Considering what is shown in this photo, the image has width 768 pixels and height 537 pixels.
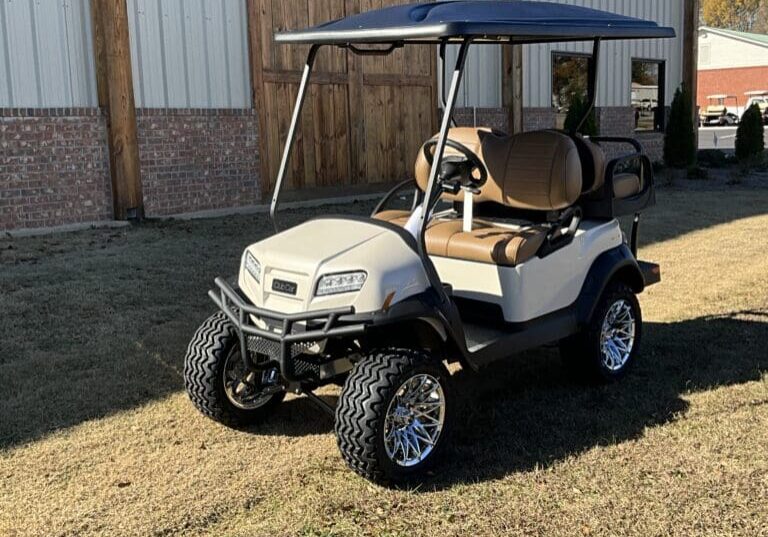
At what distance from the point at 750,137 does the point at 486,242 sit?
15.6 metres

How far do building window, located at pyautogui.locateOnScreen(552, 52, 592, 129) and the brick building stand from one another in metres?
41.0

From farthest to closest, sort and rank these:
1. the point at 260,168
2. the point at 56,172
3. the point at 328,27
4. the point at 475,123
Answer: the point at 475,123 < the point at 260,168 < the point at 56,172 < the point at 328,27

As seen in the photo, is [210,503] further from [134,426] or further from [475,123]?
[475,123]

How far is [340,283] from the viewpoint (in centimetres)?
336

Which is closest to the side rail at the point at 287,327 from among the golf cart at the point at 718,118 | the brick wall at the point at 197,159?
the brick wall at the point at 197,159

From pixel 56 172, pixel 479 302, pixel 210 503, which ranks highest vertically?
pixel 56 172

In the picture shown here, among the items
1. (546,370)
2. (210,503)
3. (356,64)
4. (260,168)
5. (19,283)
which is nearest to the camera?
(210,503)

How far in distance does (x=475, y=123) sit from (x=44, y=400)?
10377 millimetres

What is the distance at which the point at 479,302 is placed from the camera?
410 centimetres

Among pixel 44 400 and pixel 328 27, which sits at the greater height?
pixel 328 27

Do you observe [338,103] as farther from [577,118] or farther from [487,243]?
[487,243]

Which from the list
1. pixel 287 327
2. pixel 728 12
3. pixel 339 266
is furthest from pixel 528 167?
pixel 728 12

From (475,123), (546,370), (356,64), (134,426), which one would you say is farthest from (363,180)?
(134,426)

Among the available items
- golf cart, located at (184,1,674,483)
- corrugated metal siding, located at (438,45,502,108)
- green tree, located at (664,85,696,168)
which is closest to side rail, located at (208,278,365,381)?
golf cart, located at (184,1,674,483)
